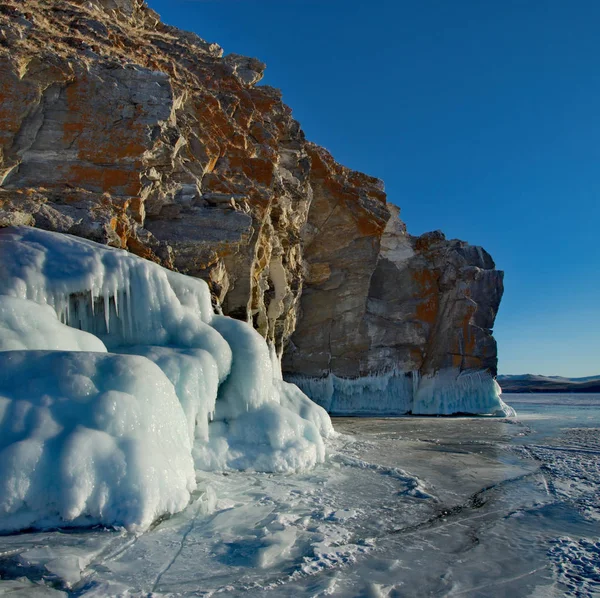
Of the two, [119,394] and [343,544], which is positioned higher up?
[119,394]

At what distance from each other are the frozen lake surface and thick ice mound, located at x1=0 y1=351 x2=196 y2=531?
0.23 m

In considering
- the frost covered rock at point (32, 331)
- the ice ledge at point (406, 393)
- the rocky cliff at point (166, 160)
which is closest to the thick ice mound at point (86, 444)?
the frost covered rock at point (32, 331)

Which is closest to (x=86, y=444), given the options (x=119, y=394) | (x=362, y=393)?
(x=119, y=394)

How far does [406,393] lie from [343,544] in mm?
24685

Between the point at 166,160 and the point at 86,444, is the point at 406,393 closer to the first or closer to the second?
the point at 166,160

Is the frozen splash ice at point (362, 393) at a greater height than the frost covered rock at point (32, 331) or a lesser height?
lesser

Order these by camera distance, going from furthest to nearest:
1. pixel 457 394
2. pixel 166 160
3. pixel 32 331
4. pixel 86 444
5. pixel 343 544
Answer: pixel 457 394
pixel 166 160
pixel 32 331
pixel 86 444
pixel 343 544

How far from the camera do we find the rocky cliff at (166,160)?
11.0 meters

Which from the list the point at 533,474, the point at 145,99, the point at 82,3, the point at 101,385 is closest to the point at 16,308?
the point at 101,385

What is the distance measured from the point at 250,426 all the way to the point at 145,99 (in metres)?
8.33

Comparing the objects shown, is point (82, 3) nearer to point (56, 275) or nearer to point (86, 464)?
point (56, 275)

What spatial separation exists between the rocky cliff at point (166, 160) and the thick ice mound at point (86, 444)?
515 centimetres

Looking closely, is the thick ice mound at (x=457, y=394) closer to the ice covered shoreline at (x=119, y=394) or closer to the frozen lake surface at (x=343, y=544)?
the ice covered shoreline at (x=119, y=394)

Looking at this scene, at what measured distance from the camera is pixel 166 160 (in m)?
12.6
